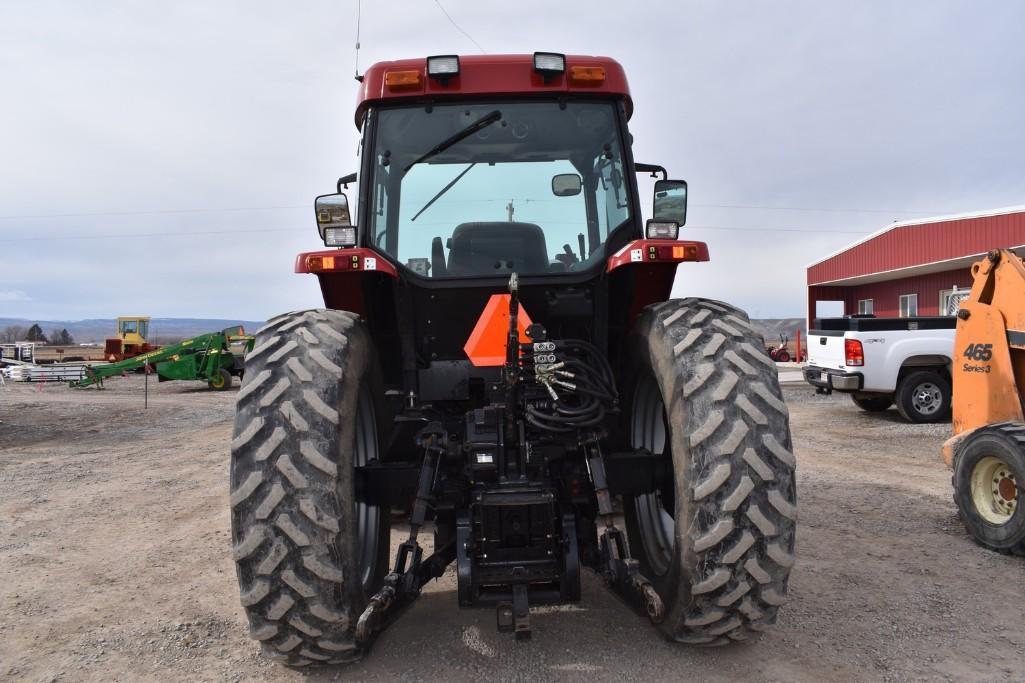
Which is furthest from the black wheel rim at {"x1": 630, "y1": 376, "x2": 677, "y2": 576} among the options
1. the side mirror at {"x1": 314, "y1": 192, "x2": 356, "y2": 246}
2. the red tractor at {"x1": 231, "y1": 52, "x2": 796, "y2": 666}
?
the side mirror at {"x1": 314, "y1": 192, "x2": 356, "y2": 246}

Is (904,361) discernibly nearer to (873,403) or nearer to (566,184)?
(873,403)

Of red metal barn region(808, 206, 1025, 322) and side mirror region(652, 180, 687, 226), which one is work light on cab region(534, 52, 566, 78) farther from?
red metal barn region(808, 206, 1025, 322)

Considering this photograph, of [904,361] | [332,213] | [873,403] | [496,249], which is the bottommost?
[873,403]

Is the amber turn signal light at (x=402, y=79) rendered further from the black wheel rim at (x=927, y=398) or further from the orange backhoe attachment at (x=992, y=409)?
the black wheel rim at (x=927, y=398)

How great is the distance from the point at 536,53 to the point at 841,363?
10.0 meters

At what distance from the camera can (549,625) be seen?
3.55 meters

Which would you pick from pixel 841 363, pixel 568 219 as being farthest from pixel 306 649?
pixel 841 363

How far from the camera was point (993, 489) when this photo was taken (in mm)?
5031

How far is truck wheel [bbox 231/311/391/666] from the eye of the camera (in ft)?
8.59

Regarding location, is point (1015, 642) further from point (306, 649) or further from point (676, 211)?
point (306, 649)

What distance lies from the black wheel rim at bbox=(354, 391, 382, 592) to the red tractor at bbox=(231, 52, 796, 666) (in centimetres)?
1

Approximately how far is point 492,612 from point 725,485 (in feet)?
5.67

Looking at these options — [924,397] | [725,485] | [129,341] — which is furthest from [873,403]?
[129,341]

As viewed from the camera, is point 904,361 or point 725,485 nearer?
point 725,485
